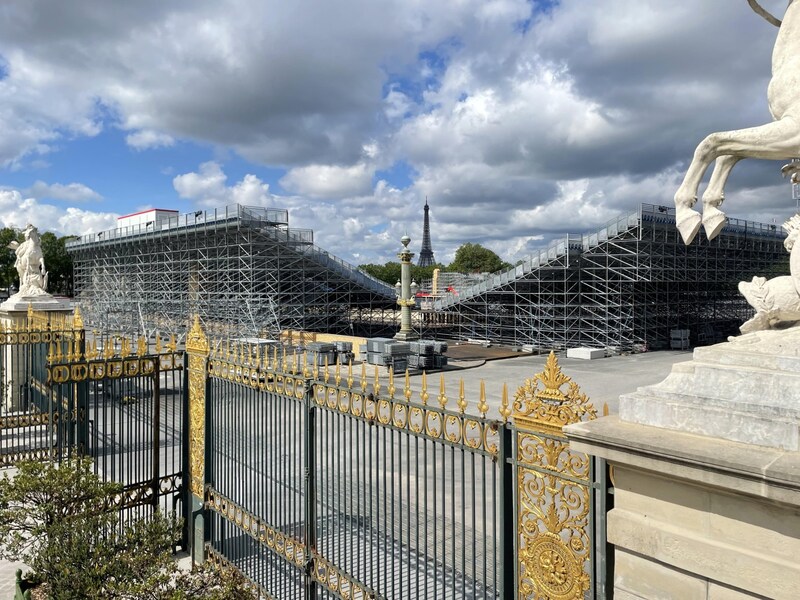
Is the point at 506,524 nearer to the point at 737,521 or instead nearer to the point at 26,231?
the point at 737,521

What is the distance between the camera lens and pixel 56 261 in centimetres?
7412

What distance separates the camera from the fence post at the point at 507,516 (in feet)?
12.1

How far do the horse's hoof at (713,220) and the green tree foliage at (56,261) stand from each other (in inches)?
3167

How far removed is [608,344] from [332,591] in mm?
29077

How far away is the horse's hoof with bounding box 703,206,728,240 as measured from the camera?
3.05 meters

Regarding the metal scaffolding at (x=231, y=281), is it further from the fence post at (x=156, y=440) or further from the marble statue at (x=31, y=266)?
the fence post at (x=156, y=440)

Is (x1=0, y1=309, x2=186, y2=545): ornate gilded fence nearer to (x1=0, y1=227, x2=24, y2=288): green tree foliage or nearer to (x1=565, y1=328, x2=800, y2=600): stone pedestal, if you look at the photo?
(x1=565, y1=328, x2=800, y2=600): stone pedestal

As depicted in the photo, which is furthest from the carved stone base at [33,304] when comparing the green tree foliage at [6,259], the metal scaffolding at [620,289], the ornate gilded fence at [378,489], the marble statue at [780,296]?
the green tree foliage at [6,259]

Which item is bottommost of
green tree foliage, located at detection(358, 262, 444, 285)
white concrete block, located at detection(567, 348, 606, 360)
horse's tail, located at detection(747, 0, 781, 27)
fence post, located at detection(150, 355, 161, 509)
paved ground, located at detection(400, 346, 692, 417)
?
paved ground, located at detection(400, 346, 692, 417)

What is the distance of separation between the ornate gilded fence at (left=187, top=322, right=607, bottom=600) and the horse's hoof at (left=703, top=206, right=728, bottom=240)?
110cm

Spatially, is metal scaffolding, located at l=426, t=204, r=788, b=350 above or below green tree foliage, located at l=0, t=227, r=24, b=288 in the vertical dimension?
below

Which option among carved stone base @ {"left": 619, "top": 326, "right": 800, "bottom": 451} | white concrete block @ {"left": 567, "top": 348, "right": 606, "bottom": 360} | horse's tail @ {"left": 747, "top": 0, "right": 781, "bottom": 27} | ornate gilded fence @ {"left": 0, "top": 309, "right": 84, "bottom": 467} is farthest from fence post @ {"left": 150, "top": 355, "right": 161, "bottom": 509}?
white concrete block @ {"left": 567, "top": 348, "right": 606, "bottom": 360}

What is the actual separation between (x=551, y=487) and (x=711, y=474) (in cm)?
107

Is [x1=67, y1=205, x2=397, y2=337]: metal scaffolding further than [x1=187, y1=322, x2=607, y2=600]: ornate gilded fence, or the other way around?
[x1=67, y1=205, x2=397, y2=337]: metal scaffolding
